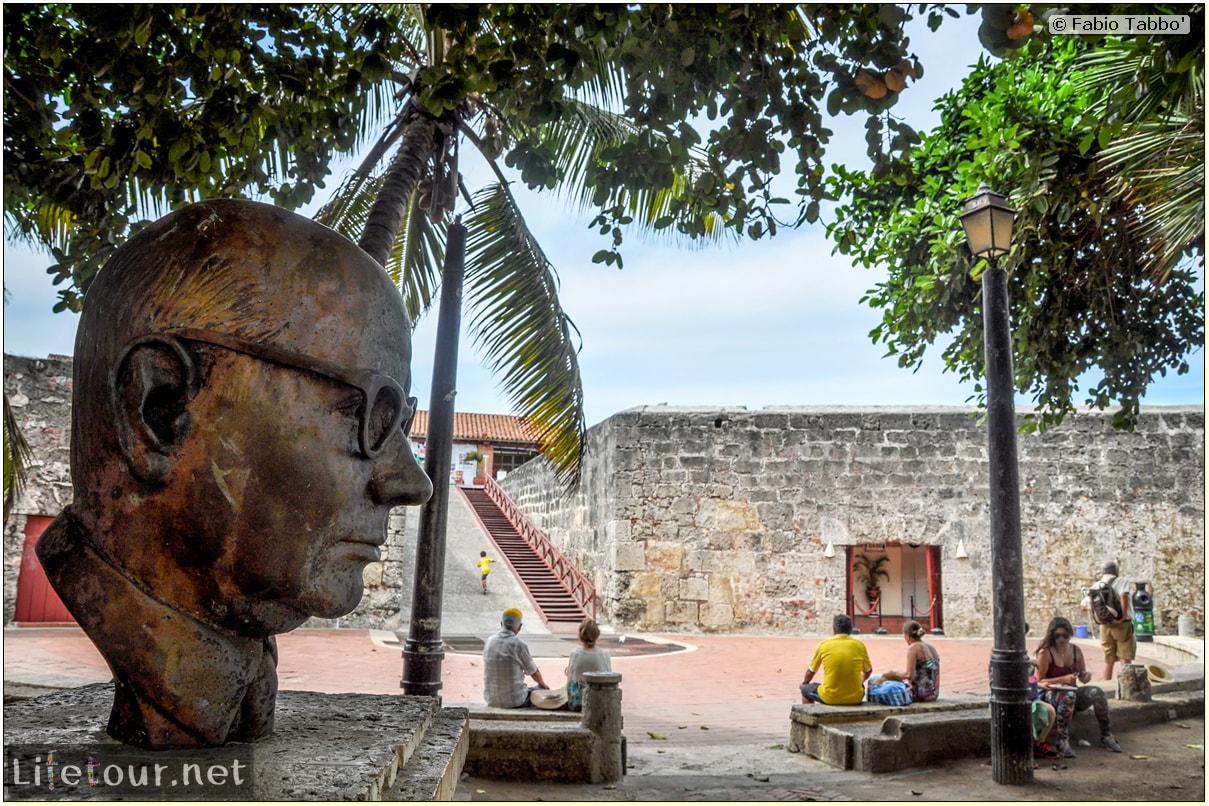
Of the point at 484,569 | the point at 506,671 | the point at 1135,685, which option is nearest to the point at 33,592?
the point at 484,569

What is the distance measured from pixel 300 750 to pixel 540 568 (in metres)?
16.5

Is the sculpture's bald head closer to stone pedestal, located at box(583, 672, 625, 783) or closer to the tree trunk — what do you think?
the tree trunk

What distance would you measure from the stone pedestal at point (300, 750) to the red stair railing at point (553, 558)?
1294cm

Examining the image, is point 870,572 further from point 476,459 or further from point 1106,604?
point 476,459

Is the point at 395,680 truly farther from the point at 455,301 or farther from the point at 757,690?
the point at 455,301

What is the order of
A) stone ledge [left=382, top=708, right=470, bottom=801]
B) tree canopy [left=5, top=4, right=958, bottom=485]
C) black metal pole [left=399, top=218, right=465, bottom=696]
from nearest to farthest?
stone ledge [left=382, top=708, right=470, bottom=801] → tree canopy [left=5, top=4, right=958, bottom=485] → black metal pole [left=399, top=218, right=465, bottom=696]

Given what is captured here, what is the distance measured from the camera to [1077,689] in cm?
680

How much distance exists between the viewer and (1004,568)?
5688mm

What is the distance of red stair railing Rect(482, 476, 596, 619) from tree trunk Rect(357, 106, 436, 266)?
11693 mm

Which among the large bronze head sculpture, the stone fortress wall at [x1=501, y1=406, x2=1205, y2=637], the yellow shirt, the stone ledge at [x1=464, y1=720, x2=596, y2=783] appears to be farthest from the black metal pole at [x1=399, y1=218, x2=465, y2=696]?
the stone fortress wall at [x1=501, y1=406, x2=1205, y2=637]

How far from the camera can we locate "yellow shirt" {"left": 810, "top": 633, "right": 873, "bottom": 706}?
698 cm

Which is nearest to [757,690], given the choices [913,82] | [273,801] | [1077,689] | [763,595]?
[1077,689]

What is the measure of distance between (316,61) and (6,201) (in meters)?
1.47

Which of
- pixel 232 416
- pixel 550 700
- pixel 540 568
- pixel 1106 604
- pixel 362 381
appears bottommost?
pixel 550 700
